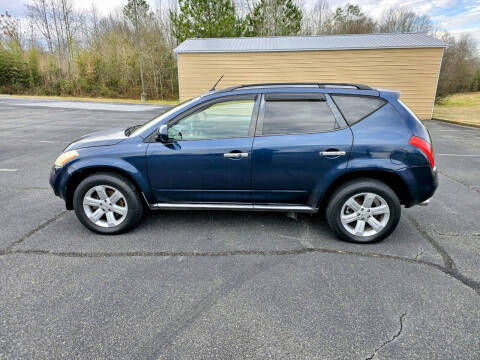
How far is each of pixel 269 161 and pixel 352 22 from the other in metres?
37.6

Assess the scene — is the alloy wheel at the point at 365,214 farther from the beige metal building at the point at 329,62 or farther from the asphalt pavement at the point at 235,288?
the beige metal building at the point at 329,62

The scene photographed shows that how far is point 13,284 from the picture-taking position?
2.59 metres

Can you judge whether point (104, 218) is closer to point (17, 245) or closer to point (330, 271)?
point (17, 245)

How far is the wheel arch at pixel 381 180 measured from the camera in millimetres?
3203

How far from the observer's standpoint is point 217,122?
11.1ft

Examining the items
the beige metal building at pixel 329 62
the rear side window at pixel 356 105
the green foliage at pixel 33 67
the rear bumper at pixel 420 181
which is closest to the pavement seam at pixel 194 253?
the rear bumper at pixel 420 181

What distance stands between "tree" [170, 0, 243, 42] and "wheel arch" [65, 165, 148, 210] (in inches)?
981

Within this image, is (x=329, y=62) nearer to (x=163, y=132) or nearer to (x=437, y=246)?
(x=437, y=246)

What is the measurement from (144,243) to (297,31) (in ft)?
103

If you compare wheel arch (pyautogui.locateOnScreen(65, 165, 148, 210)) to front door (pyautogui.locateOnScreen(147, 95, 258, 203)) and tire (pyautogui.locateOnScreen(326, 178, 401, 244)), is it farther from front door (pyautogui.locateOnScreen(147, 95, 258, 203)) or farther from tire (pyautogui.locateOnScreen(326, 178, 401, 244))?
tire (pyautogui.locateOnScreen(326, 178, 401, 244))

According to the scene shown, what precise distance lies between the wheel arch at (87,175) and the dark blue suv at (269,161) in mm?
12

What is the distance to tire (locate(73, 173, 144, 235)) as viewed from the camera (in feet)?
11.1

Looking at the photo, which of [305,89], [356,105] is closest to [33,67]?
[305,89]

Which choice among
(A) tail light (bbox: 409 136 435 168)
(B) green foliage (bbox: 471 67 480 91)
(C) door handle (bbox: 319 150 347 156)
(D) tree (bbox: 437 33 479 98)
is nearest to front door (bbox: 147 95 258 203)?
(C) door handle (bbox: 319 150 347 156)
